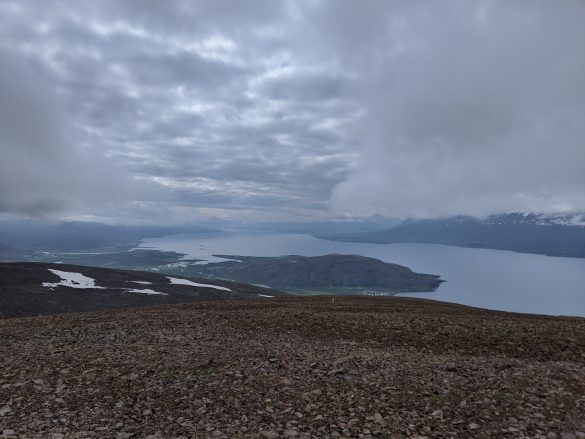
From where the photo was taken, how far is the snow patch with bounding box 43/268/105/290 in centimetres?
9687

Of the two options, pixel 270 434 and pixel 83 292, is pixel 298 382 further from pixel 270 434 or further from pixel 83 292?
pixel 83 292

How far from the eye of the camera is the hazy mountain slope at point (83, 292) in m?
78.9

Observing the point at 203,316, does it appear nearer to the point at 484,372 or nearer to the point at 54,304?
the point at 484,372

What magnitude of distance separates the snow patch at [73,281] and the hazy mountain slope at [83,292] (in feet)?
4.17

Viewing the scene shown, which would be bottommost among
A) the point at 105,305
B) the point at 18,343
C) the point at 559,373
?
the point at 105,305

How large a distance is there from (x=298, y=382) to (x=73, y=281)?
111696 millimetres

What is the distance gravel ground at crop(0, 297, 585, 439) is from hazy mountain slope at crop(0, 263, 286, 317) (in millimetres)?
74051

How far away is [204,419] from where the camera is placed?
29.4 feet

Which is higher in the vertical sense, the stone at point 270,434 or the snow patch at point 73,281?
the stone at point 270,434

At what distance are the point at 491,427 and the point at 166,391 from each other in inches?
329

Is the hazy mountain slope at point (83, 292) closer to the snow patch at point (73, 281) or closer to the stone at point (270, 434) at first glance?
the snow patch at point (73, 281)

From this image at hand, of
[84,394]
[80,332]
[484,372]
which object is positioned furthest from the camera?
[80,332]

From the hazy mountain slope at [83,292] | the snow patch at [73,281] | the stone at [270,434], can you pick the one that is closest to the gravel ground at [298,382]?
the stone at [270,434]

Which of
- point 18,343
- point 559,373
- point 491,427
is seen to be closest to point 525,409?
point 491,427
